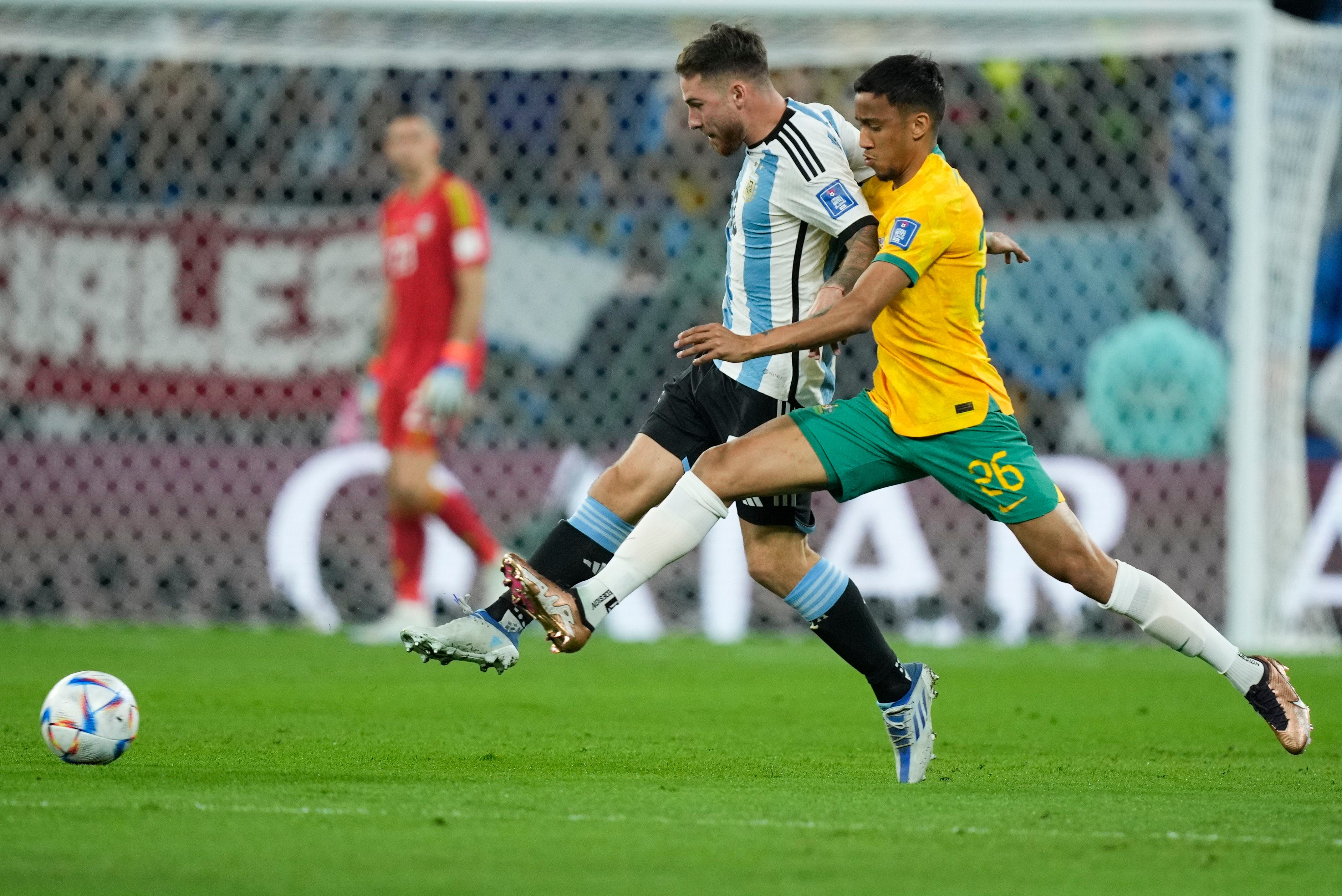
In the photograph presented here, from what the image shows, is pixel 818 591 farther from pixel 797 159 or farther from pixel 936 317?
pixel 797 159

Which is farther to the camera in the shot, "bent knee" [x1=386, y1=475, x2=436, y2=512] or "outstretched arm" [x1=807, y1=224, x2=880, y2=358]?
"bent knee" [x1=386, y1=475, x2=436, y2=512]

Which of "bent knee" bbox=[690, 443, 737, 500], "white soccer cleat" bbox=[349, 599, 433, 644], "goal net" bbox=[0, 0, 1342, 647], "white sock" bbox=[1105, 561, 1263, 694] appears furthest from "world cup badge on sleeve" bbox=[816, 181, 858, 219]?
"goal net" bbox=[0, 0, 1342, 647]

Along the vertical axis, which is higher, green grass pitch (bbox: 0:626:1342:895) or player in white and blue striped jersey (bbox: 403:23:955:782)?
player in white and blue striped jersey (bbox: 403:23:955:782)

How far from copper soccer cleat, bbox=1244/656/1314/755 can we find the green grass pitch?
138mm

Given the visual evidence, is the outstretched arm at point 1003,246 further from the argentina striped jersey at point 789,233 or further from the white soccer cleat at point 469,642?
the white soccer cleat at point 469,642

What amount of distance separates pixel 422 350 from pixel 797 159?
16.1ft

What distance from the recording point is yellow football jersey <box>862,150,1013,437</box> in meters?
4.87

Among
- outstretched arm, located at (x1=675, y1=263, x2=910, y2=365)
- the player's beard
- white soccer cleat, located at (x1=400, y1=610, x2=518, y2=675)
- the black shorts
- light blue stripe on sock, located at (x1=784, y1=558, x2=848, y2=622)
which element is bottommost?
white soccer cleat, located at (x1=400, y1=610, x2=518, y2=675)

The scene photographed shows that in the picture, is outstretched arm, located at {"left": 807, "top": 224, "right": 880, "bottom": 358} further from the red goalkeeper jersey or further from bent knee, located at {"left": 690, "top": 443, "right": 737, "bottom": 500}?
the red goalkeeper jersey

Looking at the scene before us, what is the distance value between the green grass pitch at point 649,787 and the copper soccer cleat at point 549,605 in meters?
0.37

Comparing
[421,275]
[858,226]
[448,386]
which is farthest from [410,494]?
[858,226]

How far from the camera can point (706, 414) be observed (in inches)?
212

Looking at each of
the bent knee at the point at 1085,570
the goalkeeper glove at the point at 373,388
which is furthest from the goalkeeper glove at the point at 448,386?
the bent knee at the point at 1085,570

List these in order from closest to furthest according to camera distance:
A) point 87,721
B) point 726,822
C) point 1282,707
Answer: point 726,822, point 87,721, point 1282,707
